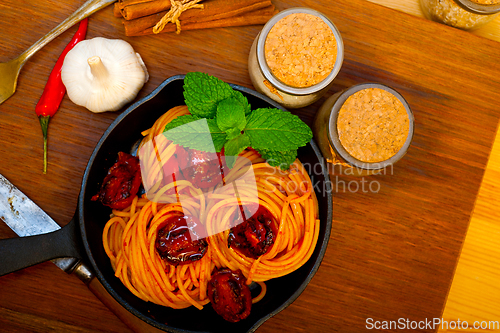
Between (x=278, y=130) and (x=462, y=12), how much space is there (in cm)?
108

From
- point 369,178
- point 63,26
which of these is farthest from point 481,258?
point 63,26

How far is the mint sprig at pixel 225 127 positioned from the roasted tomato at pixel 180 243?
301mm

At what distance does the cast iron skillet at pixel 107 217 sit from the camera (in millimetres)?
1188

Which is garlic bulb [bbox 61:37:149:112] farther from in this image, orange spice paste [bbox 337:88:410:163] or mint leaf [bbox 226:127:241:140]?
orange spice paste [bbox 337:88:410:163]

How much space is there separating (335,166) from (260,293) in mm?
665

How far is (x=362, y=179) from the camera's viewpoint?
62.2 inches

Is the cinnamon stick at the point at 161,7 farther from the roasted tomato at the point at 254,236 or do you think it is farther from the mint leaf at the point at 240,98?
the roasted tomato at the point at 254,236

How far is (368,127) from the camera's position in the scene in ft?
4.33

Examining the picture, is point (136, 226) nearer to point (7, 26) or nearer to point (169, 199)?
point (169, 199)

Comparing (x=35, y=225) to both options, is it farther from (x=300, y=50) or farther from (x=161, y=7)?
(x=300, y=50)

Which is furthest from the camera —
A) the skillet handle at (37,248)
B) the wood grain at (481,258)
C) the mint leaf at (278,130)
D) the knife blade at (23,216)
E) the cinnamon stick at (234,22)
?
the wood grain at (481,258)

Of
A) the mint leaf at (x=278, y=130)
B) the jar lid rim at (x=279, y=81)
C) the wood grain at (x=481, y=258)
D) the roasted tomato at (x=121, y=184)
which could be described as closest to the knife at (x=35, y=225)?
the roasted tomato at (x=121, y=184)

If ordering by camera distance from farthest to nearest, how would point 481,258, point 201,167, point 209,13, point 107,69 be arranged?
point 481,258 < point 209,13 < point 107,69 < point 201,167

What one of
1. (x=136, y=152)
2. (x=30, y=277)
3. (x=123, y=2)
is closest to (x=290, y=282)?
(x=136, y=152)
